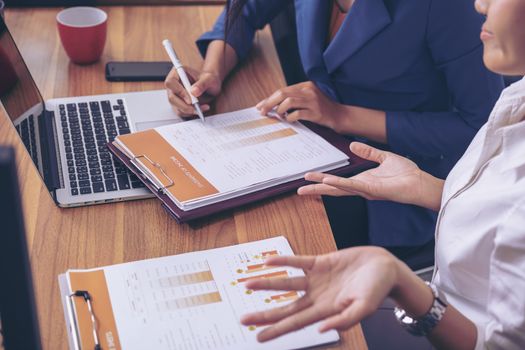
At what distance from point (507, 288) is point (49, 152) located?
774 millimetres

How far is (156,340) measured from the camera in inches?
29.5

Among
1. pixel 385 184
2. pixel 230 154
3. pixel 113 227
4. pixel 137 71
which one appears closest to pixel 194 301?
pixel 113 227

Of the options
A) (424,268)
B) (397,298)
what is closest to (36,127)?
(397,298)

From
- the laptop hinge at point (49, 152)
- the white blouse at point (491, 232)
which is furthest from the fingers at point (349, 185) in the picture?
the laptop hinge at point (49, 152)

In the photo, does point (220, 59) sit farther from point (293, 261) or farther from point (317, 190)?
point (293, 261)

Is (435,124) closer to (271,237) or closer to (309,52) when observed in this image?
(309,52)

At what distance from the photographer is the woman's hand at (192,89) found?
3.87 feet

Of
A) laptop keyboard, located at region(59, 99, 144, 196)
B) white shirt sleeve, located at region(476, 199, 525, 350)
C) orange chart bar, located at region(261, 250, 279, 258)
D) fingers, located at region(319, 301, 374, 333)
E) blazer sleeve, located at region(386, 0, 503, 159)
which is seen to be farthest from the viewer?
blazer sleeve, located at region(386, 0, 503, 159)

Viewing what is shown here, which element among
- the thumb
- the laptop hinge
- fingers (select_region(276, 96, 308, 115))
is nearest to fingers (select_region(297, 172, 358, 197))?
the thumb

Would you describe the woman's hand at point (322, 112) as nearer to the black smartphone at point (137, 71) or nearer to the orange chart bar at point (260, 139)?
the orange chart bar at point (260, 139)

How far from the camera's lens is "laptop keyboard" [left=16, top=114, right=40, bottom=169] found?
3.24 feet

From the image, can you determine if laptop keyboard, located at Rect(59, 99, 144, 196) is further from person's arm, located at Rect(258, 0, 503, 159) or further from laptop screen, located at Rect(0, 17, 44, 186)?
person's arm, located at Rect(258, 0, 503, 159)

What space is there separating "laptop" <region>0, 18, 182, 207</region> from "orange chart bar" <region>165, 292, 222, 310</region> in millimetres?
244

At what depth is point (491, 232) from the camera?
0.83 metres
